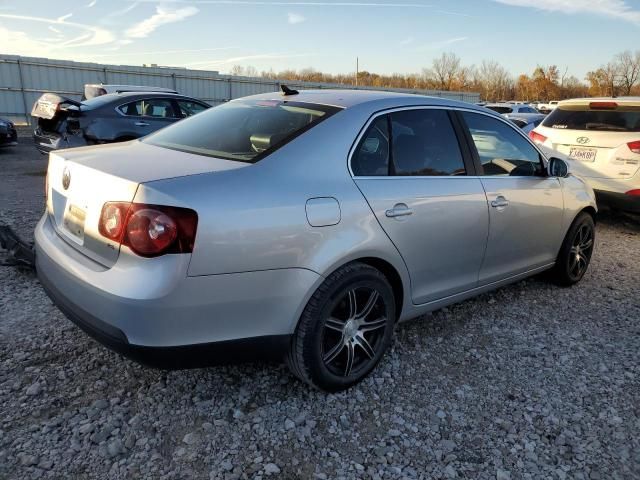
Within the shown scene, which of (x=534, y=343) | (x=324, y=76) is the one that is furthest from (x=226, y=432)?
(x=324, y=76)

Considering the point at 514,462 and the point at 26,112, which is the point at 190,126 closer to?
the point at 514,462

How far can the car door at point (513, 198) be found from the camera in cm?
353

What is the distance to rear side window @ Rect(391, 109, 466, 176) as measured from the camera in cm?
304

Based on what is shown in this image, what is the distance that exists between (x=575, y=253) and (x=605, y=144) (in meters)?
2.48

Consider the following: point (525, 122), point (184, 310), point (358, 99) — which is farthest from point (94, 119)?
point (525, 122)

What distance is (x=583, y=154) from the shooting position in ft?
21.5

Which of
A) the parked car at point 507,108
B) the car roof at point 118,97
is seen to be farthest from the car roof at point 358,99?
the parked car at point 507,108

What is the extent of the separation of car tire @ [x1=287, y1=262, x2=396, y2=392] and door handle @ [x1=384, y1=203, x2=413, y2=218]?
31 cm

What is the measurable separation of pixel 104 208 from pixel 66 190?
0.49 metres

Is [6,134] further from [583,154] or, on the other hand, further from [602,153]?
[602,153]

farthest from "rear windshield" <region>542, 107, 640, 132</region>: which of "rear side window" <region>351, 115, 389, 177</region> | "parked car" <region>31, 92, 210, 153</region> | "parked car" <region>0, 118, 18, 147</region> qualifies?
"parked car" <region>0, 118, 18, 147</region>

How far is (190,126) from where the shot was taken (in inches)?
129

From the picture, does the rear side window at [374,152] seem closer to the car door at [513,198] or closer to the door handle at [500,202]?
the car door at [513,198]

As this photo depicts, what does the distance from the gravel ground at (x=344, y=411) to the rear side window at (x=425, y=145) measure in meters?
1.17
